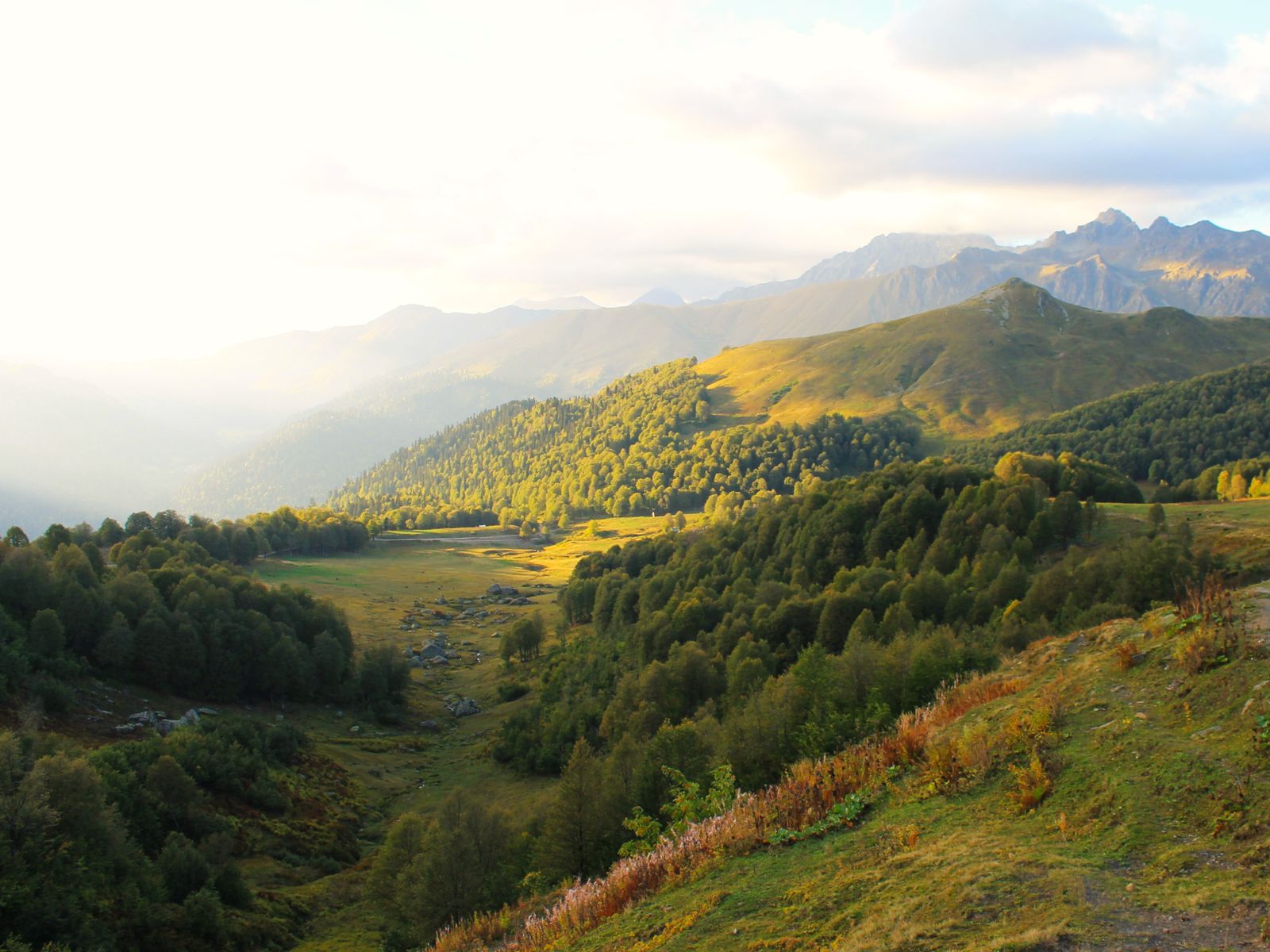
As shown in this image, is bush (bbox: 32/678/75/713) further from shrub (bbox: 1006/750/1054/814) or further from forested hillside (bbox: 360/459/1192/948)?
shrub (bbox: 1006/750/1054/814)

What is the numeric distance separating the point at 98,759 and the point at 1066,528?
238 feet

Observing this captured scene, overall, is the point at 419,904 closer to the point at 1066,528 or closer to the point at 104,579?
the point at 1066,528

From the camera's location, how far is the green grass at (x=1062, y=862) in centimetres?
1005

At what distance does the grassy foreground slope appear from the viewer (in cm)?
1016

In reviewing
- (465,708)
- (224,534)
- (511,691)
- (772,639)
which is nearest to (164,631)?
A: (465,708)

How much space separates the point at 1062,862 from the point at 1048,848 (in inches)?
27.3

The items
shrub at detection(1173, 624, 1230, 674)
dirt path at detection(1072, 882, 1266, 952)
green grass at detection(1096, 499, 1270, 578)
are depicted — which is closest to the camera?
dirt path at detection(1072, 882, 1266, 952)

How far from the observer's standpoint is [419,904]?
3272 cm

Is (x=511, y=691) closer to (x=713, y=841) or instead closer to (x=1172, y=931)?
(x=713, y=841)

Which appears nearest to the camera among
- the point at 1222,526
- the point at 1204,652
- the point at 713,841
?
the point at 713,841

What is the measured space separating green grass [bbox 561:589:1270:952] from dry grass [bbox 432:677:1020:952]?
57 centimetres

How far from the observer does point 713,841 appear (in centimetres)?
1585

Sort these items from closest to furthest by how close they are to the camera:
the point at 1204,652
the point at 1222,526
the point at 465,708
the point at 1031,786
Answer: the point at 1031,786
the point at 1204,652
the point at 1222,526
the point at 465,708

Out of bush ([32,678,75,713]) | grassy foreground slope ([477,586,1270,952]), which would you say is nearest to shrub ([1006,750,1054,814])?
grassy foreground slope ([477,586,1270,952])
